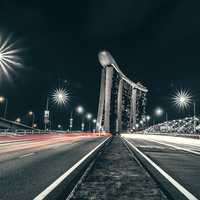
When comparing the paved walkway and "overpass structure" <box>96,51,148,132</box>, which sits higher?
"overpass structure" <box>96,51,148,132</box>

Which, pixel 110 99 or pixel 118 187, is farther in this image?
pixel 110 99

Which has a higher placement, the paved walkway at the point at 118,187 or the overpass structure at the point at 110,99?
the overpass structure at the point at 110,99

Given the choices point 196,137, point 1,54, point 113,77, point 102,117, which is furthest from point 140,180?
point 113,77

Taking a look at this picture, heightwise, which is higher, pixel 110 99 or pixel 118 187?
pixel 110 99

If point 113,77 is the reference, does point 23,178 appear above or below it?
below

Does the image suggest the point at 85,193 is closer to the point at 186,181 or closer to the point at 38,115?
the point at 186,181

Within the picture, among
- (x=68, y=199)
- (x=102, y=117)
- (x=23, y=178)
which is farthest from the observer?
(x=102, y=117)

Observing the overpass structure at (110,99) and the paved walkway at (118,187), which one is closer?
the paved walkway at (118,187)

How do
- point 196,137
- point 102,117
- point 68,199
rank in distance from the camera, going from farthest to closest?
point 102,117
point 196,137
point 68,199

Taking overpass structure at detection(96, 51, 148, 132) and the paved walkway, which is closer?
the paved walkway

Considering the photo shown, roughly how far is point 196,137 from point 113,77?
141 m

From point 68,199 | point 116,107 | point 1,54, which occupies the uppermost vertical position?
point 116,107

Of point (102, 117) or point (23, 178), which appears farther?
point (102, 117)

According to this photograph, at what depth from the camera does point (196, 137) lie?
31219 millimetres
